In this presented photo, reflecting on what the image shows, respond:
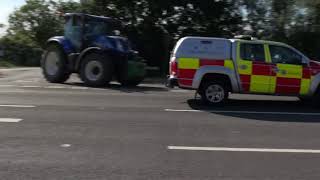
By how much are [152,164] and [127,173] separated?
572 mm

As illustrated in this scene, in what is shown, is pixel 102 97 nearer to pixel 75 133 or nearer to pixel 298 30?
pixel 75 133

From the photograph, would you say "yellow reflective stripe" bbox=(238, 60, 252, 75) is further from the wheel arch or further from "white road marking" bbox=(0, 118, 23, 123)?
"white road marking" bbox=(0, 118, 23, 123)

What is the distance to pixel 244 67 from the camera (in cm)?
1441

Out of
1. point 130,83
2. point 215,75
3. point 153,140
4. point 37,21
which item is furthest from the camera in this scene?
point 37,21

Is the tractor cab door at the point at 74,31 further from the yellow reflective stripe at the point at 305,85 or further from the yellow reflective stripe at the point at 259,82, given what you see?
the yellow reflective stripe at the point at 305,85

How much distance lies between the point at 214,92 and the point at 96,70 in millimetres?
6714

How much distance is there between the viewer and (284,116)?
12.9 meters

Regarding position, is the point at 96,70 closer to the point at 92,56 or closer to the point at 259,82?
the point at 92,56

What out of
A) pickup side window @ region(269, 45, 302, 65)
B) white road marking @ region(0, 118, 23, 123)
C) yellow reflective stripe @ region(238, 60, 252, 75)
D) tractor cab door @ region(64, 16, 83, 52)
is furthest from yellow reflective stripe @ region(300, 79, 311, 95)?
tractor cab door @ region(64, 16, 83, 52)

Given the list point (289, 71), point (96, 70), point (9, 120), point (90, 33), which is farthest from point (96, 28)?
point (9, 120)

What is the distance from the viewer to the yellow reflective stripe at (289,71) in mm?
14508

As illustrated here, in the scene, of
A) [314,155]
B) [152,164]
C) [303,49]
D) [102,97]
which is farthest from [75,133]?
[303,49]

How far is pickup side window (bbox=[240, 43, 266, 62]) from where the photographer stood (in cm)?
1449

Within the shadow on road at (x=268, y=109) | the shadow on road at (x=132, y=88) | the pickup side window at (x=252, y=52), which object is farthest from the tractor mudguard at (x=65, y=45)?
the pickup side window at (x=252, y=52)
